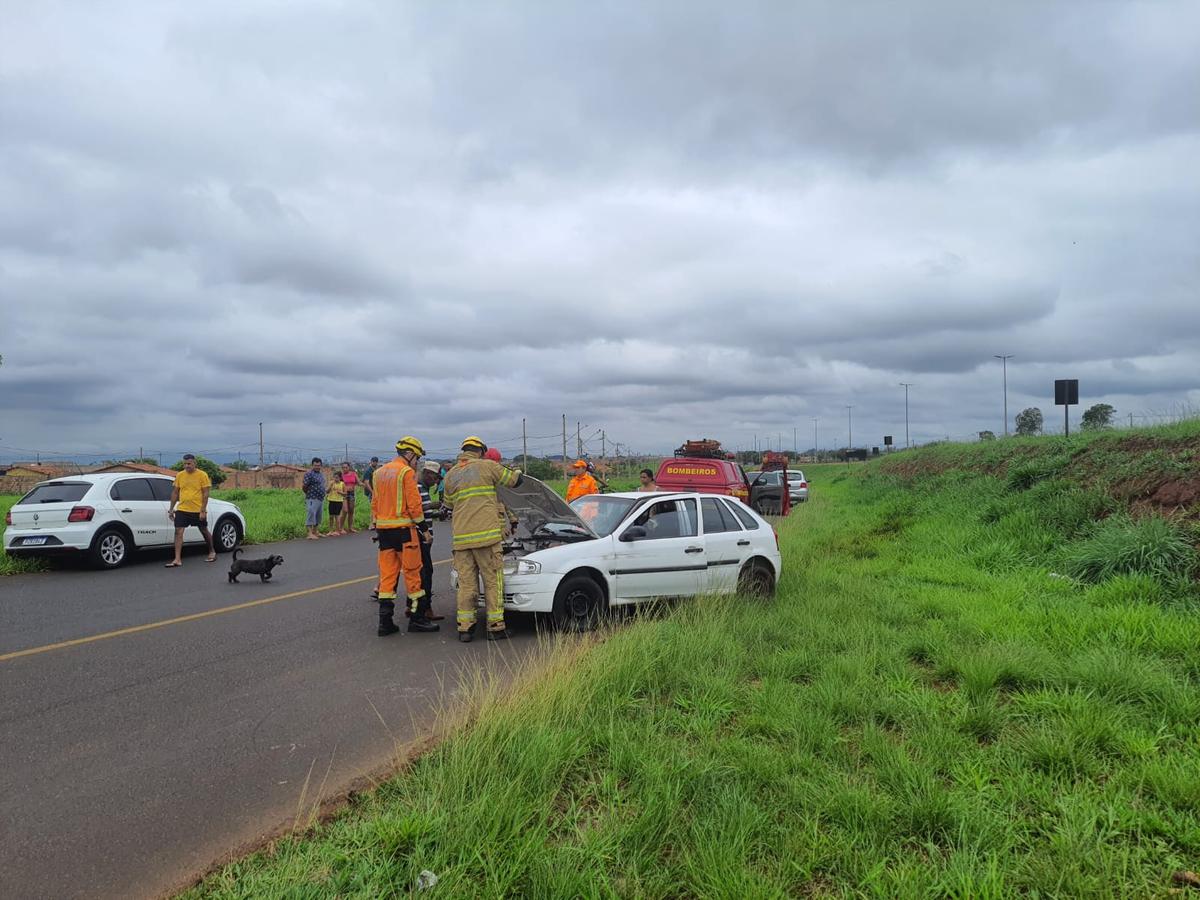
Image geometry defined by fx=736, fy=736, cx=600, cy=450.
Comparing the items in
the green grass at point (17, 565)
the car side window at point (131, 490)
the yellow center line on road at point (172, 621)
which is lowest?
the yellow center line on road at point (172, 621)

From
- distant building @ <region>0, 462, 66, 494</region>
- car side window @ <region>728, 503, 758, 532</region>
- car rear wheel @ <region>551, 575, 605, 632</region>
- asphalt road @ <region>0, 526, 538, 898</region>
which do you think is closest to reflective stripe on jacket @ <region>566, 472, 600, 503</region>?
asphalt road @ <region>0, 526, 538, 898</region>

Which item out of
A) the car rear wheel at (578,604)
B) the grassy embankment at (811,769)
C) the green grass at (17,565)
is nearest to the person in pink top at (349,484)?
the green grass at (17,565)

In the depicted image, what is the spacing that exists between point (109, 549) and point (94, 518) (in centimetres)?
56

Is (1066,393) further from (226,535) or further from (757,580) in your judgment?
(226,535)

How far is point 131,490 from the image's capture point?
12320mm

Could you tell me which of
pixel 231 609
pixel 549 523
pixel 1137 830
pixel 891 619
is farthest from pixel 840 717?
pixel 231 609

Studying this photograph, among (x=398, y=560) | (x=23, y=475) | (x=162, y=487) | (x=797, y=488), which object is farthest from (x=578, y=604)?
(x=23, y=475)

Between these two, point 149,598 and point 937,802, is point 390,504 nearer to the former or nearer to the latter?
point 149,598

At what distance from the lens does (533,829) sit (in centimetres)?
315

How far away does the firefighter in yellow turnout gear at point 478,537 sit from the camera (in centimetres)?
711

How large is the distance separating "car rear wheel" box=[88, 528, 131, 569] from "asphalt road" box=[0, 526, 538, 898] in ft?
6.77

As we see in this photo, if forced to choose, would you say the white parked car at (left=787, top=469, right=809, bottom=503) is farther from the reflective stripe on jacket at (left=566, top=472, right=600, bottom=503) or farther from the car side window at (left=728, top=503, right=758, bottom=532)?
the car side window at (left=728, top=503, right=758, bottom=532)

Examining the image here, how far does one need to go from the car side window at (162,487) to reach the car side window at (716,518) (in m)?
9.81

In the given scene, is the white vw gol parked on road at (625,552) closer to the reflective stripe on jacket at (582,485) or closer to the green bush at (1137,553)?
the reflective stripe on jacket at (582,485)
